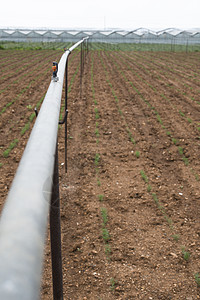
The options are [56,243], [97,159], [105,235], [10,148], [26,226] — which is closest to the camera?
[26,226]

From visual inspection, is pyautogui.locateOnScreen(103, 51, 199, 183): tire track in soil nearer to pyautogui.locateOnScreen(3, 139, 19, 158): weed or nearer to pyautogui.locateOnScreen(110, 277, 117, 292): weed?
pyautogui.locateOnScreen(110, 277, 117, 292): weed

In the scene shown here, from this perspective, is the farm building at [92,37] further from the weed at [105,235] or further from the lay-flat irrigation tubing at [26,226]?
the lay-flat irrigation tubing at [26,226]

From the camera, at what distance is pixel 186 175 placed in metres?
4.94

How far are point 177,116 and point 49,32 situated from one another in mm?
41570

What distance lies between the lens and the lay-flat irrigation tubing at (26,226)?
506 millimetres

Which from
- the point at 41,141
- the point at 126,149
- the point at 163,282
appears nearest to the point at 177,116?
the point at 126,149

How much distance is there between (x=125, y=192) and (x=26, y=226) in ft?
12.8

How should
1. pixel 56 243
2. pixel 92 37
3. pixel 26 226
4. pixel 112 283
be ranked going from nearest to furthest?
pixel 26 226 < pixel 56 243 < pixel 112 283 < pixel 92 37

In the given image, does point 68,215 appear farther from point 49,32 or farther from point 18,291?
point 49,32

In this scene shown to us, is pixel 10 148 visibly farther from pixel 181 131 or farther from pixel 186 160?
pixel 181 131

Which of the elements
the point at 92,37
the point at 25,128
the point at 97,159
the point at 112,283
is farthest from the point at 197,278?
the point at 92,37

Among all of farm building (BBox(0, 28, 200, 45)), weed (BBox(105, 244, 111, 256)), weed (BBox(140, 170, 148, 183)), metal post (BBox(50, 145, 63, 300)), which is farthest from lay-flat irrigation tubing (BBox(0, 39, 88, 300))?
farm building (BBox(0, 28, 200, 45))

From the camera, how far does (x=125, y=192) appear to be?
445cm

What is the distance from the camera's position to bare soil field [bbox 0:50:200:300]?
2.91 metres
